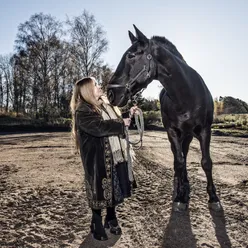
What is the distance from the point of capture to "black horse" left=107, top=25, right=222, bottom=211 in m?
2.98

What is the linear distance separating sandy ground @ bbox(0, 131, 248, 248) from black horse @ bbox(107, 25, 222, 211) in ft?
1.02

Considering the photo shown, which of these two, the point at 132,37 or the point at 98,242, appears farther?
the point at 132,37

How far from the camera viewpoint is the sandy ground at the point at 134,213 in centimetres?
257

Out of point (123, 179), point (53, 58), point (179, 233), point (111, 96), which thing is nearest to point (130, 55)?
point (111, 96)

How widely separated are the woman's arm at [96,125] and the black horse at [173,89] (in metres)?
0.39

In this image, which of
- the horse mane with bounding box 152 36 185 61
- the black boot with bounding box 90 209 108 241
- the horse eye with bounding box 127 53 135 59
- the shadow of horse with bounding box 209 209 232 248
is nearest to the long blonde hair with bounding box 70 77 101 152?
the horse eye with bounding box 127 53 135 59

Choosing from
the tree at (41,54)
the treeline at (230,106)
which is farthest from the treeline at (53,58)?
the treeline at (230,106)

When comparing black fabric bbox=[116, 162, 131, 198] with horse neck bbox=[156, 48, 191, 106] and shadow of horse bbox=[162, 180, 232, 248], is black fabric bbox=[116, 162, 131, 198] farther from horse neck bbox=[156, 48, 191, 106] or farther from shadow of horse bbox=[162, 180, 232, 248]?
horse neck bbox=[156, 48, 191, 106]

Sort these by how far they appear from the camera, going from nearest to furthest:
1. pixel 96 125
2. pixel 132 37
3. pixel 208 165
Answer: pixel 96 125
pixel 132 37
pixel 208 165

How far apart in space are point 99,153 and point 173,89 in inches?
49.3

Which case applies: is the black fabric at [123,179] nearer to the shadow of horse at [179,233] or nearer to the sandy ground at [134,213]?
the sandy ground at [134,213]

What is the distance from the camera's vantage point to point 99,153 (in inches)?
103

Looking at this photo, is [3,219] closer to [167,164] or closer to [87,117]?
[87,117]

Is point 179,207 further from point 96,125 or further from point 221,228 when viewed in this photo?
point 96,125
